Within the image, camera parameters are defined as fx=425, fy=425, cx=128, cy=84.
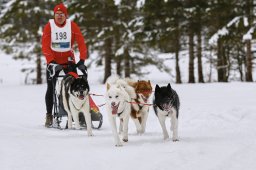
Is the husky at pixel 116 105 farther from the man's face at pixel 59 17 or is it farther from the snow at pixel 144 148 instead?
the man's face at pixel 59 17

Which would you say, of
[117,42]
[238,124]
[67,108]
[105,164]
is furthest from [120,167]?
[117,42]

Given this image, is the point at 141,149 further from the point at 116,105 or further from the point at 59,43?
the point at 59,43

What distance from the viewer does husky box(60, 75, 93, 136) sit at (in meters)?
Answer: 7.29

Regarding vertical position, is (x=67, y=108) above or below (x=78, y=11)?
below

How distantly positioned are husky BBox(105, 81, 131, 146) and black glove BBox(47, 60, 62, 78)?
1.83 m

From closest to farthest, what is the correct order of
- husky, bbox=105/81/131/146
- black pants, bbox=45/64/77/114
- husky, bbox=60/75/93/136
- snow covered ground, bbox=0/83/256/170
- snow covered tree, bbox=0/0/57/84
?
snow covered ground, bbox=0/83/256/170 → husky, bbox=105/81/131/146 → husky, bbox=60/75/93/136 → black pants, bbox=45/64/77/114 → snow covered tree, bbox=0/0/57/84

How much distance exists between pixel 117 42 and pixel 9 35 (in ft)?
28.3

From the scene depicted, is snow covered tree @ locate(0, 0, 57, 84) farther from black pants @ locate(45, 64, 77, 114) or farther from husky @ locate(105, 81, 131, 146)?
husky @ locate(105, 81, 131, 146)

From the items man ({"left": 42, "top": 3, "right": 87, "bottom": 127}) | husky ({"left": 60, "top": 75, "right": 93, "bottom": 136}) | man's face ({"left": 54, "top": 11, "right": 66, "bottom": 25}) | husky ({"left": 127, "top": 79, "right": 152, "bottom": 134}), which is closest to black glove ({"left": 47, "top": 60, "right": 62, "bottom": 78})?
man ({"left": 42, "top": 3, "right": 87, "bottom": 127})

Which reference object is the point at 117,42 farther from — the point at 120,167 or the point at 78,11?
the point at 120,167

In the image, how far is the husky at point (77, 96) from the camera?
7.29m

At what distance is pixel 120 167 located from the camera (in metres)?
4.64

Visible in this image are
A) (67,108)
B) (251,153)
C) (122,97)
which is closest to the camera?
(251,153)

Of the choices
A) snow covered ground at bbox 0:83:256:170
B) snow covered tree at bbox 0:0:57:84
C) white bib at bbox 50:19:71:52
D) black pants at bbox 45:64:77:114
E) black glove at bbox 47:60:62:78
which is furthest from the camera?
snow covered tree at bbox 0:0:57:84
